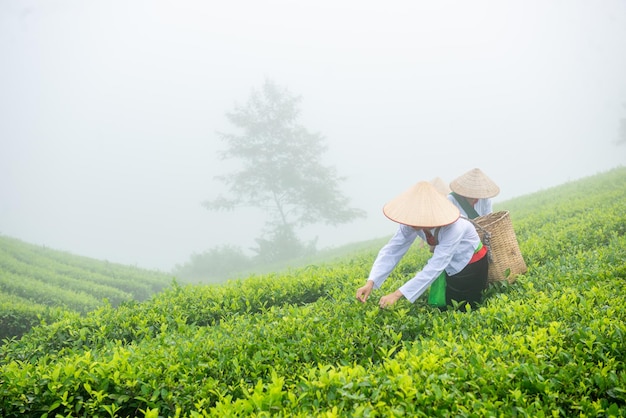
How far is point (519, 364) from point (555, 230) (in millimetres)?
5234

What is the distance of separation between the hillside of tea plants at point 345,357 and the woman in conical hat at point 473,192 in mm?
1477

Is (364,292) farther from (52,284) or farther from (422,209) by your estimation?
(52,284)

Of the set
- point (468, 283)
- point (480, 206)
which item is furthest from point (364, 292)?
point (480, 206)

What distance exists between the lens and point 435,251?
3986 mm

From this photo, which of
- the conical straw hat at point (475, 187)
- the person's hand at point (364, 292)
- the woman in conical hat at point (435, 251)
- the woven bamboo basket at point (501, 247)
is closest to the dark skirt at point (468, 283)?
the woman in conical hat at point (435, 251)

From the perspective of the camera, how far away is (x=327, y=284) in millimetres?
5492

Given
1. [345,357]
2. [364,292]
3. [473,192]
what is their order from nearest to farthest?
1. [345,357]
2. [364,292]
3. [473,192]

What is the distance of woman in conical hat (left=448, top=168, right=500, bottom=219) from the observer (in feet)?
20.1

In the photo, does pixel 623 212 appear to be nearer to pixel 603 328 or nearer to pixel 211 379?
pixel 603 328

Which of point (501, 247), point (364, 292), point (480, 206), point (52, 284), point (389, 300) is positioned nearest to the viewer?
point (389, 300)

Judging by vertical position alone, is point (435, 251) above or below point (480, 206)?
below

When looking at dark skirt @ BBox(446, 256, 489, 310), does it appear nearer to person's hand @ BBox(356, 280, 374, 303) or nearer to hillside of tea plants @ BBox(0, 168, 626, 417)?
hillside of tea plants @ BBox(0, 168, 626, 417)

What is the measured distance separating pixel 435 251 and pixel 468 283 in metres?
0.63

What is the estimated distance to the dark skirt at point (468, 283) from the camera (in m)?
4.22
